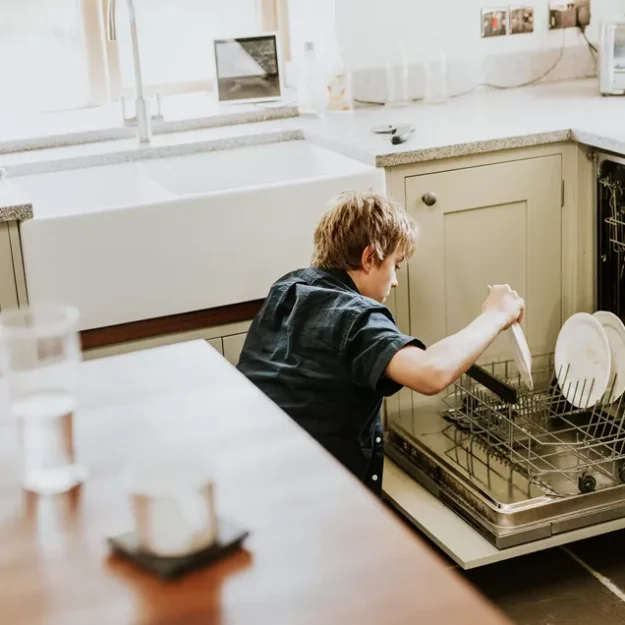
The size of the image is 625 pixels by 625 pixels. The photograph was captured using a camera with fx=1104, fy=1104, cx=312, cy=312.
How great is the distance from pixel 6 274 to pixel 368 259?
87cm

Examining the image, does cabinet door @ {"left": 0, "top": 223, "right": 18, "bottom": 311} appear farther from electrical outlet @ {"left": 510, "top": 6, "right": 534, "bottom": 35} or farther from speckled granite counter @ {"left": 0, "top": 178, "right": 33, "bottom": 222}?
electrical outlet @ {"left": 510, "top": 6, "right": 534, "bottom": 35}

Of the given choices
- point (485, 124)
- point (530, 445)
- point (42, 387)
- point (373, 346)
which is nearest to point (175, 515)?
point (42, 387)

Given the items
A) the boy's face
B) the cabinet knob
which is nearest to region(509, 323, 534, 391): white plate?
the boy's face

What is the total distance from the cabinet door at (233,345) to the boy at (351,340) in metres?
0.56

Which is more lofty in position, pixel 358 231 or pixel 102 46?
pixel 102 46

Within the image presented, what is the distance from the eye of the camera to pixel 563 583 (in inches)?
98.0

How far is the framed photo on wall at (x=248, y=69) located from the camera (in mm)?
3357

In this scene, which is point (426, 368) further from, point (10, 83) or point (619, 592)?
point (10, 83)

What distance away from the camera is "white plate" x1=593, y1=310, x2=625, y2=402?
105 inches

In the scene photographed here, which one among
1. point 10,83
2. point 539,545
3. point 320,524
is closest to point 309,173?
point 10,83

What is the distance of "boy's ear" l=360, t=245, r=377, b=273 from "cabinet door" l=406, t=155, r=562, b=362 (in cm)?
69

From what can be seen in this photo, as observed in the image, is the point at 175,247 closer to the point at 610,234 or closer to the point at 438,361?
the point at 438,361

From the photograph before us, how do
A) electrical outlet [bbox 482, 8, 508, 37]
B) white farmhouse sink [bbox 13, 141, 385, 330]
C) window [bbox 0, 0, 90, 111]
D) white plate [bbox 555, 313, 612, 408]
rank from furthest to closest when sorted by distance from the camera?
electrical outlet [bbox 482, 8, 508, 37] → window [bbox 0, 0, 90, 111] → white plate [bbox 555, 313, 612, 408] → white farmhouse sink [bbox 13, 141, 385, 330]

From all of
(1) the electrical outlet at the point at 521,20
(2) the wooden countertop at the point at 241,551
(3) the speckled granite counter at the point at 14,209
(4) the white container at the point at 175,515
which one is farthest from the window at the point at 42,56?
(4) the white container at the point at 175,515
